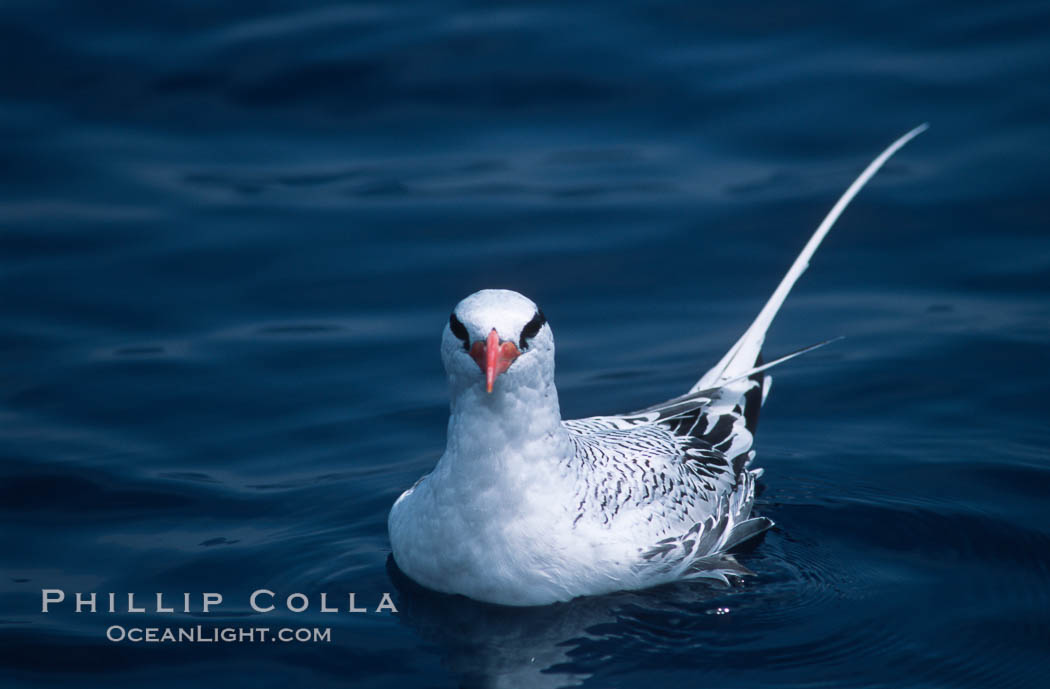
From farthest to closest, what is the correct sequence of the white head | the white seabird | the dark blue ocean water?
the dark blue ocean water
the white seabird
the white head

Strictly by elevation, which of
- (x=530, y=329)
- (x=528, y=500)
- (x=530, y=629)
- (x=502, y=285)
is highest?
(x=502, y=285)

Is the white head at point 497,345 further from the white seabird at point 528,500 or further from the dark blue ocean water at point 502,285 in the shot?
the dark blue ocean water at point 502,285

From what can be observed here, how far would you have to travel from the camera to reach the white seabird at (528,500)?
731 centimetres

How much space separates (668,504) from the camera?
8148 millimetres

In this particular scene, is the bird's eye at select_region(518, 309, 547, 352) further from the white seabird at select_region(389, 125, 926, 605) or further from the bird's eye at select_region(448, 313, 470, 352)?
the bird's eye at select_region(448, 313, 470, 352)

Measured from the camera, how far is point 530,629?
7.70 metres

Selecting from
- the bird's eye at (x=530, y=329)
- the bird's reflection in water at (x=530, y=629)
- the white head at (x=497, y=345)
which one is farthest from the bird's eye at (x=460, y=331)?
the bird's reflection in water at (x=530, y=629)

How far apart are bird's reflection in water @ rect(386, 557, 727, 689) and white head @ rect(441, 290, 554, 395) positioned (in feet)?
4.51

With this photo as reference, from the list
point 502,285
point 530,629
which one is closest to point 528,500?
point 530,629

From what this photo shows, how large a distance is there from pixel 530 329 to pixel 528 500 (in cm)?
107

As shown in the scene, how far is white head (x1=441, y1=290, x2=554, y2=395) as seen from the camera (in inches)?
278

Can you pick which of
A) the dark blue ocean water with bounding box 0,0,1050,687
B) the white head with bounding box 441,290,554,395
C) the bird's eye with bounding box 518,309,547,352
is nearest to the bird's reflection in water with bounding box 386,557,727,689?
the dark blue ocean water with bounding box 0,0,1050,687

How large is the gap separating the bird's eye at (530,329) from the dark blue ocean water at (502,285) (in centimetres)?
168

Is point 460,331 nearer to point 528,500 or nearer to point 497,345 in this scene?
point 497,345
